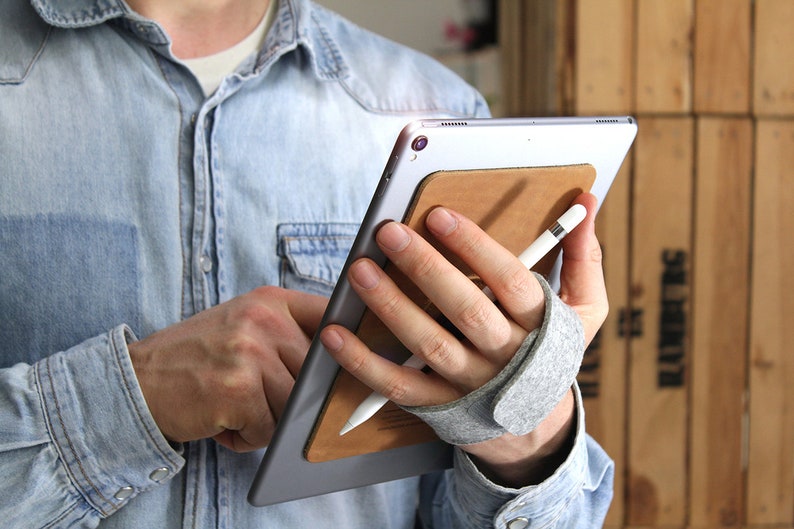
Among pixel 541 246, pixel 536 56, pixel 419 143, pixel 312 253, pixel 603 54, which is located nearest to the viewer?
pixel 419 143

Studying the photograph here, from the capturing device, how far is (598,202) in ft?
2.35

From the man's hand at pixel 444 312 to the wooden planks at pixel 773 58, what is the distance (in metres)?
1.27

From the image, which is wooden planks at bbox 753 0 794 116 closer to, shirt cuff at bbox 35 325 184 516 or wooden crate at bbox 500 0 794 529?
wooden crate at bbox 500 0 794 529

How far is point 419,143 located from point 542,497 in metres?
0.39

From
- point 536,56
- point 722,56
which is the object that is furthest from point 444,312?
point 536,56

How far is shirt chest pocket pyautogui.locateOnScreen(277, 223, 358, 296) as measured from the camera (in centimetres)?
91

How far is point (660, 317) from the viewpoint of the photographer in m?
1.76

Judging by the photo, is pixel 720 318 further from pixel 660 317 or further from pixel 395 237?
pixel 395 237

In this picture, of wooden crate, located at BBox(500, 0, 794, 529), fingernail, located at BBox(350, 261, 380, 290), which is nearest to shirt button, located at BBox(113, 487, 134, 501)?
fingernail, located at BBox(350, 261, 380, 290)

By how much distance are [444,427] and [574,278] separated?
18 centimetres

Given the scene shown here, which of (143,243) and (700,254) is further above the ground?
(143,243)

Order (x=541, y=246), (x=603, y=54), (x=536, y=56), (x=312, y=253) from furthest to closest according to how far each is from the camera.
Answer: (x=536, y=56) < (x=603, y=54) < (x=312, y=253) < (x=541, y=246)

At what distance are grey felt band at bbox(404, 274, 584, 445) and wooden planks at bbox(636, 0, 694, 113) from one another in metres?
1.21

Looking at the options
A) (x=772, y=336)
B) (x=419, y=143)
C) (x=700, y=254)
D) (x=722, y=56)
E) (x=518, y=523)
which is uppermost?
(x=419, y=143)
